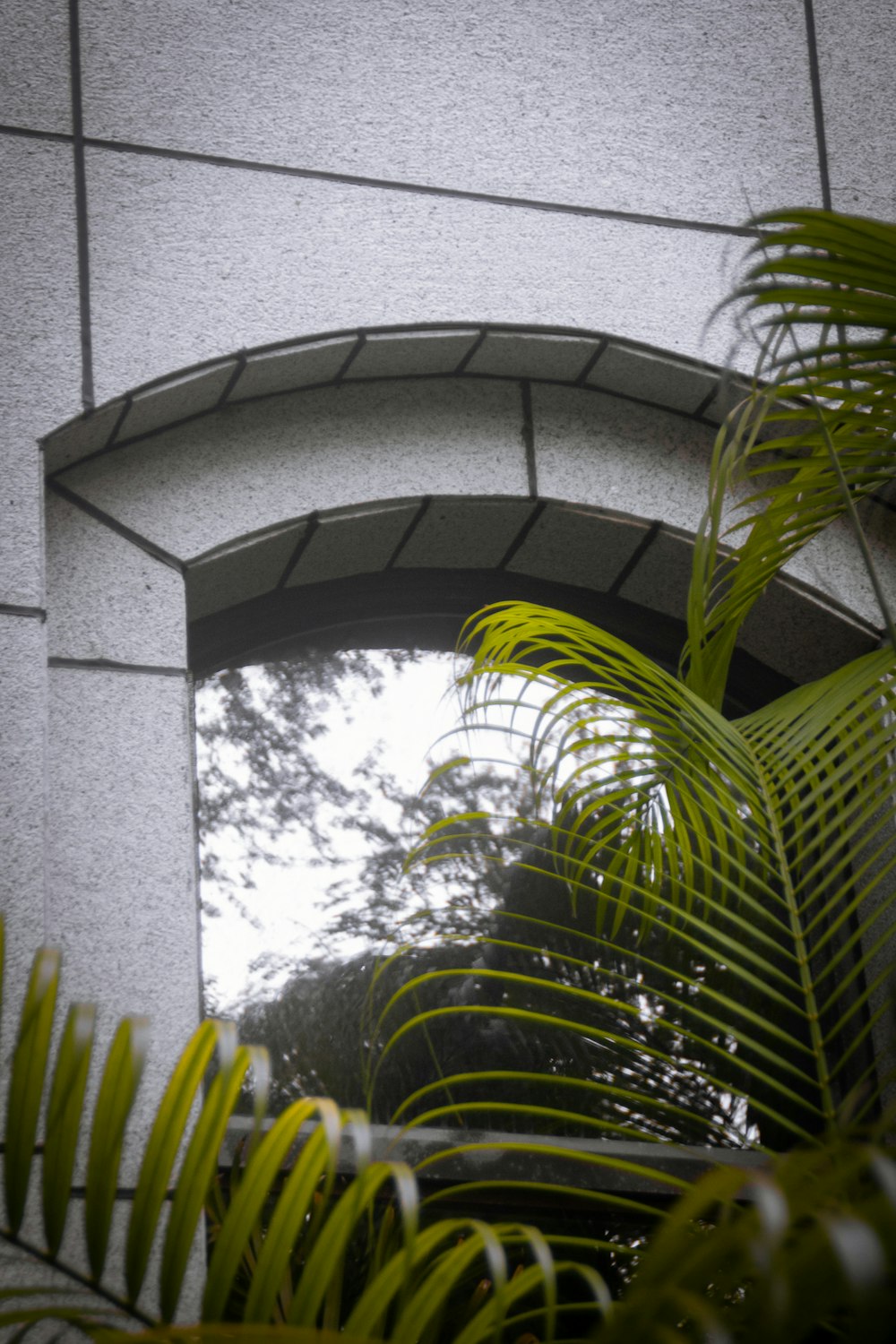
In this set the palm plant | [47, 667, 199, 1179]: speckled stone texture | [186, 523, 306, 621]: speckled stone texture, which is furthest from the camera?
[186, 523, 306, 621]: speckled stone texture

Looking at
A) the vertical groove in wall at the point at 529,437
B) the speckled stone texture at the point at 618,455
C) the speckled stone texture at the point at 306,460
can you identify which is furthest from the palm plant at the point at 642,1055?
the speckled stone texture at the point at 306,460

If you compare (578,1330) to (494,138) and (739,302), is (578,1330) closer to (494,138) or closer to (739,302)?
(739,302)

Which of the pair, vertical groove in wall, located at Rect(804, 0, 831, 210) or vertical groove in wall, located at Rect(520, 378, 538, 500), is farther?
vertical groove in wall, located at Rect(804, 0, 831, 210)

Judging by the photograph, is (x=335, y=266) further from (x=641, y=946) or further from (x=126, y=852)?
(x=641, y=946)

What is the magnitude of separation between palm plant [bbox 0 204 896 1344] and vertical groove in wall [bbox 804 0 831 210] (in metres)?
0.22

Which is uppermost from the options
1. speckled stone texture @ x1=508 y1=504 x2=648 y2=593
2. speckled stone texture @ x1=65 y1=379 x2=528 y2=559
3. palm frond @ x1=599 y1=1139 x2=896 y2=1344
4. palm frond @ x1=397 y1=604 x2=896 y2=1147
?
speckled stone texture @ x1=65 y1=379 x2=528 y2=559

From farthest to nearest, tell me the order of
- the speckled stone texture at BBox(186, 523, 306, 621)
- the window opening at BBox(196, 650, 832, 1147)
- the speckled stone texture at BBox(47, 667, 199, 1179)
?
the speckled stone texture at BBox(186, 523, 306, 621) < the window opening at BBox(196, 650, 832, 1147) < the speckled stone texture at BBox(47, 667, 199, 1179)

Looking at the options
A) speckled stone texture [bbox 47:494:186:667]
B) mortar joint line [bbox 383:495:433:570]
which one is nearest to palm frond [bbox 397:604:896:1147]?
mortar joint line [bbox 383:495:433:570]

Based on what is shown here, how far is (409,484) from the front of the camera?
3578 mm

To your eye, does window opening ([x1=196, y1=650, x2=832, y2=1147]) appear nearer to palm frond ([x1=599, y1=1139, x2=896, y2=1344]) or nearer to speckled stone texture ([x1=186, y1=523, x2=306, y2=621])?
speckled stone texture ([x1=186, y1=523, x2=306, y2=621])

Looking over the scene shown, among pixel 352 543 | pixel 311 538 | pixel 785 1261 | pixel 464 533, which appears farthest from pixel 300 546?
pixel 785 1261

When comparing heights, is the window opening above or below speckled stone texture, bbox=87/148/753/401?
below

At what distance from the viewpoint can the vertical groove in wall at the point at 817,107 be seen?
407 cm

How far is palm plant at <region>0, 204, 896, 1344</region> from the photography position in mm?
1158
